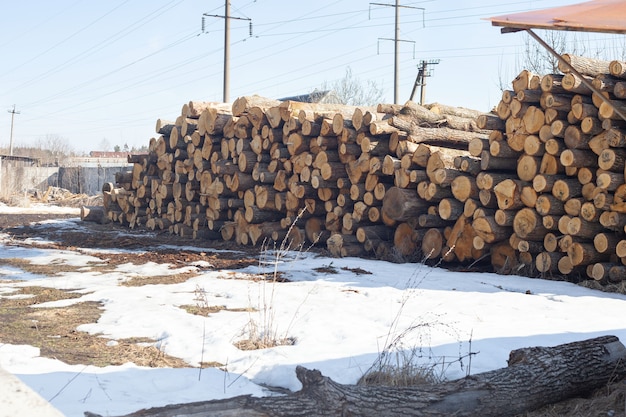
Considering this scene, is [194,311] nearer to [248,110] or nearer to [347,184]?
[347,184]

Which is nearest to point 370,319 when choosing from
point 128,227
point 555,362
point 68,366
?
point 555,362

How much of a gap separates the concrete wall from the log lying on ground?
2858 cm

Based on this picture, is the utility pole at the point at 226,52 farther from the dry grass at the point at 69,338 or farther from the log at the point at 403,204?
the dry grass at the point at 69,338

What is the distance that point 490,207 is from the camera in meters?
8.77

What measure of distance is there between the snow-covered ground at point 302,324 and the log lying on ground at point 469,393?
20.1 inches

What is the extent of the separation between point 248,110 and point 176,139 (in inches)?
92.9

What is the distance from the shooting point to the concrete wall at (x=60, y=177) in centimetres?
3069

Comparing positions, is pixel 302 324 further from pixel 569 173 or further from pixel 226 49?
pixel 226 49

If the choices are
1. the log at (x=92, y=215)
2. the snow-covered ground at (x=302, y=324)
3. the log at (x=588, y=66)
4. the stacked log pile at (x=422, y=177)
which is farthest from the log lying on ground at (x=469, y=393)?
the log at (x=92, y=215)

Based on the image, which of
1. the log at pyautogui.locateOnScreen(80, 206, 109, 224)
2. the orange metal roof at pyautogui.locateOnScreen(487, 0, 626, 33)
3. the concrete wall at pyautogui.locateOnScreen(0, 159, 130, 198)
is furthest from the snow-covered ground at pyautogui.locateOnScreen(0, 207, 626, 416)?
the concrete wall at pyautogui.locateOnScreen(0, 159, 130, 198)

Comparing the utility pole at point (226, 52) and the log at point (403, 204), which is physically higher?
the utility pole at point (226, 52)

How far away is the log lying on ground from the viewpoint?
3.25 m

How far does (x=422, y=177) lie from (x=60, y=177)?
30.4 meters

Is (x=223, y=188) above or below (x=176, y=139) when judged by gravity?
below
